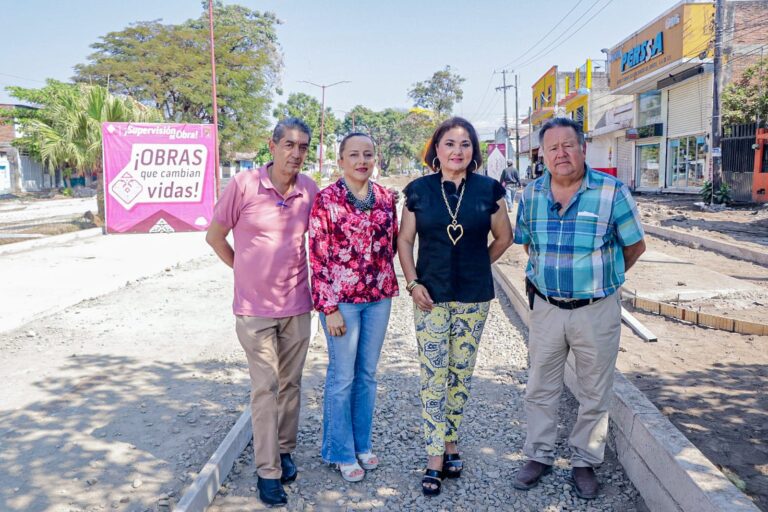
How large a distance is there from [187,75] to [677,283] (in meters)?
35.2

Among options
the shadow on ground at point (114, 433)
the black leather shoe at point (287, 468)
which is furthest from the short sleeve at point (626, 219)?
the shadow on ground at point (114, 433)

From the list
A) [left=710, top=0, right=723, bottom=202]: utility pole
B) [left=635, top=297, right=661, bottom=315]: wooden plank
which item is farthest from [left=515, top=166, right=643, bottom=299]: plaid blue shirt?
[left=710, top=0, right=723, bottom=202]: utility pole

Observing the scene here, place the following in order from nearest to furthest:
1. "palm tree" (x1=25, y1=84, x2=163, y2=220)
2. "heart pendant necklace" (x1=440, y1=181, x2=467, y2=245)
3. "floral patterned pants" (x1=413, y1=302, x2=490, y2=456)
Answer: "heart pendant necklace" (x1=440, y1=181, x2=467, y2=245), "floral patterned pants" (x1=413, y1=302, x2=490, y2=456), "palm tree" (x1=25, y1=84, x2=163, y2=220)

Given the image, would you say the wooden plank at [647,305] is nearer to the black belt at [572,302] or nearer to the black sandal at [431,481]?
the black belt at [572,302]

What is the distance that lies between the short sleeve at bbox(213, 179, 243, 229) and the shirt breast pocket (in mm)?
1710

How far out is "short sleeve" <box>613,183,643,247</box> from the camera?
3.01 metres

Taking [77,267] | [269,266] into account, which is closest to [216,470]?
[269,266]

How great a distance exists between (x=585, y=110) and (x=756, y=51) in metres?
18.5

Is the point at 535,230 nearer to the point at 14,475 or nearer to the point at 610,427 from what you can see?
the point at 610,427

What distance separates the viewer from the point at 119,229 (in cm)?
1520

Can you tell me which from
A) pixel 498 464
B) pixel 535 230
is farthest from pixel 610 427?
pixel 535 230

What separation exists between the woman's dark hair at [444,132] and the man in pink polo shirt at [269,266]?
676 millimetres

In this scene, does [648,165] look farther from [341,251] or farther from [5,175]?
[5,175]

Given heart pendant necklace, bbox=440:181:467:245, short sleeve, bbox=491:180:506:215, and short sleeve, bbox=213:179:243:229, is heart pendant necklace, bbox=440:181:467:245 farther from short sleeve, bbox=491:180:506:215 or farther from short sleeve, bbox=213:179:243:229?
short sleeve, bbox=213:179:243:229
